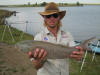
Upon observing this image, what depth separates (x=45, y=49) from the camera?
361 centimetres

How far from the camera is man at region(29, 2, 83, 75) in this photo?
3.61 meters

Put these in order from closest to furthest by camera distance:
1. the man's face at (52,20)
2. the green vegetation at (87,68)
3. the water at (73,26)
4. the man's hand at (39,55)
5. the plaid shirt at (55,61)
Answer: the man's hand at (39,55) → the plaid shirt at (55,61) → the man's face at (52,20) → the green vegetation at (87,68) → the water at (73,26)

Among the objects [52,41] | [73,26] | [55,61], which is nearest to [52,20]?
[52,41]

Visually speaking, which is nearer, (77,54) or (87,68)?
(77,54)

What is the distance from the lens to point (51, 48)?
3646 mm

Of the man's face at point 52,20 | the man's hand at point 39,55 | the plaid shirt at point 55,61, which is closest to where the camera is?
the man's hand at point 39,55

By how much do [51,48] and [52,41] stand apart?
0.85 feet

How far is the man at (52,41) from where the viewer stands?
3614 millimetres

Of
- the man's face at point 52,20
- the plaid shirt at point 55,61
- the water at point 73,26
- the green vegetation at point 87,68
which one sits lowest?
the water at point 73,26

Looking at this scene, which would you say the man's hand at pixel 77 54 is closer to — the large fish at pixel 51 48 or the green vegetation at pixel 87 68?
the large fish at pixel 51 48

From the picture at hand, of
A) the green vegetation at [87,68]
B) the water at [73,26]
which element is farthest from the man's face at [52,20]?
the water at [73,26]

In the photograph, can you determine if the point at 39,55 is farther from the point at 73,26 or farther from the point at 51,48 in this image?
the point at 73,26

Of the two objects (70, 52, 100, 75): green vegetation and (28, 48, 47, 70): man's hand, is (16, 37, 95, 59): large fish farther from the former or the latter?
(70, 52, 100, 75): green vegetation

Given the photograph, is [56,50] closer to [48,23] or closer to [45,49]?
[45,49]
